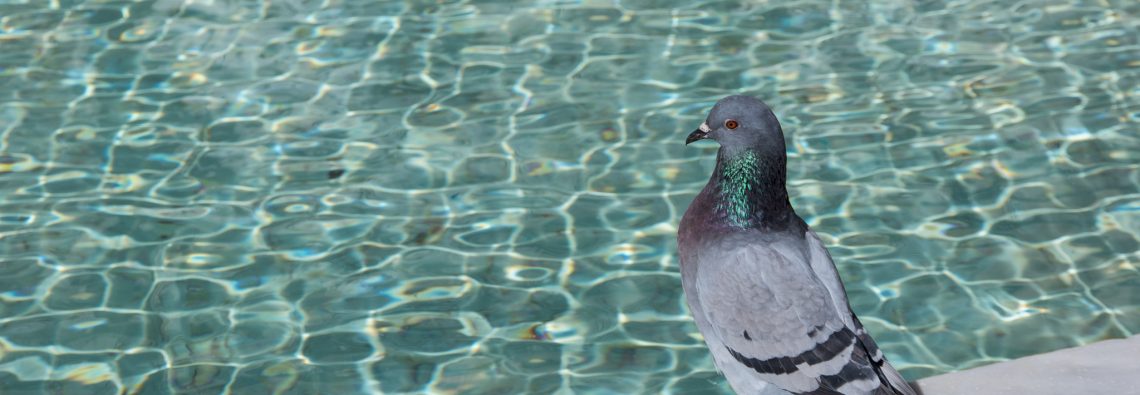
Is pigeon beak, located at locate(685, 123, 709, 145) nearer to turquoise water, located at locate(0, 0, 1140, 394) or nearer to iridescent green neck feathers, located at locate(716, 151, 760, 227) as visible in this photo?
iridescent green neck feathers, located at locate(716, 151, 760, 227)

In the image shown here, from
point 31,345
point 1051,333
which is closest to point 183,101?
point 31,345

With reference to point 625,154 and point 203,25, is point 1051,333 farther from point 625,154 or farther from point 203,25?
point 203,25

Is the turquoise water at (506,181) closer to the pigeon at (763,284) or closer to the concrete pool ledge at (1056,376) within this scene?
the concrete pool ledge at (1056,376)

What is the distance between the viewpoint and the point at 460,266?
4.99m

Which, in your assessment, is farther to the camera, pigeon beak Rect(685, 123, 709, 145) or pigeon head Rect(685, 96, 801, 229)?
pigeon beak Rect(685, 123, 709, 145)

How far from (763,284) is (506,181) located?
2.16 metres

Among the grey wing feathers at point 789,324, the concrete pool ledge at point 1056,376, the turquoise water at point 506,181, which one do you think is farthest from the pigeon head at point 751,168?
the turquoise water at point 506,181

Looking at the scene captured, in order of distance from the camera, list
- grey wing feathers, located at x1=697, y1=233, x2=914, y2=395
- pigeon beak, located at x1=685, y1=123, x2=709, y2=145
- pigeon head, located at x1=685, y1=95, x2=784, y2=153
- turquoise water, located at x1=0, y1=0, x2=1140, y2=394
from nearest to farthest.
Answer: grey wing feathers, located at x1=697, y1=233, x2=914, y2=395 → pigeon head, located at x1=685, y1=95, x2=784, y2=153 → pigeon beak, located at x1=685, y1=123, x2=709, y2=145 → turquoise water, located at x1=0, y1=0, x2=1140, y2=394

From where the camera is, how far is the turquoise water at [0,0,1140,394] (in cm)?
456

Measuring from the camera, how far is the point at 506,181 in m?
5.60

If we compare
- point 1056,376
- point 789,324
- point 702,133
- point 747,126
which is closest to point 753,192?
point 747,126

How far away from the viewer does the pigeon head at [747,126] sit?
381 cm

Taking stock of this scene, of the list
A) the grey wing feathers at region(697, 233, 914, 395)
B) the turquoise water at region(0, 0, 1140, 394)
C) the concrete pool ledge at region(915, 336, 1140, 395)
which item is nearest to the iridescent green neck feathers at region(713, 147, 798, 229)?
the grey wing feathers at region(697, 233, 914, 395)

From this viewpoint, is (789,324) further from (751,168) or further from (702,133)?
(702,133)
